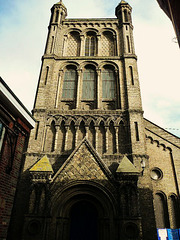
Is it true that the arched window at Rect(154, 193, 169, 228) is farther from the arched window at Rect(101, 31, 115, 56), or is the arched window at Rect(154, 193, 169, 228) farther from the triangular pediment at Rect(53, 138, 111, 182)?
the arched window at Rect(101, 31, 115, 56)

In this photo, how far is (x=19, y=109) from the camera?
21.6 feet

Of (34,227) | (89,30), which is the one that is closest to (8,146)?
(34,227)

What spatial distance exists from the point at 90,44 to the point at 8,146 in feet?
53.6

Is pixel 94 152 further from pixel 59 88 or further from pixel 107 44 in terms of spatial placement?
pixel 107 44

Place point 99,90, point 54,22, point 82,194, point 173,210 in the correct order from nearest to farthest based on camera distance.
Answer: point 82,194
point 173,210
point 99,90
point 54,22

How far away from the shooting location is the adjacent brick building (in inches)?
408

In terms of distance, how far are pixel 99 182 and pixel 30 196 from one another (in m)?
3.69

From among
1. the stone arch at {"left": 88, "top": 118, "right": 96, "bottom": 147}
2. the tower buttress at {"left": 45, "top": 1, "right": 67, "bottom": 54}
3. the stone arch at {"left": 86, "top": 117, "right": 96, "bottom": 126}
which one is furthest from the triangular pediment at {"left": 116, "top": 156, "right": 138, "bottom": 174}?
the tower buttress at {"left": 45, "top": 1, "right": 67, "bottom": 54}

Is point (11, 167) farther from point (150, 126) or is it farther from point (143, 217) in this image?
point (150, 126)

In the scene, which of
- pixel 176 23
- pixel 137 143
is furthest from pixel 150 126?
pixel 176 23

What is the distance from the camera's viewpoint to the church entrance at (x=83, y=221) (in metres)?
11.3

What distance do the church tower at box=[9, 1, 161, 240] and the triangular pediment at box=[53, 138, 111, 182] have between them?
53mm

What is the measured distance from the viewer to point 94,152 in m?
11.8

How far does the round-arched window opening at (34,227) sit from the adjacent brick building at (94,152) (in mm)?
44
